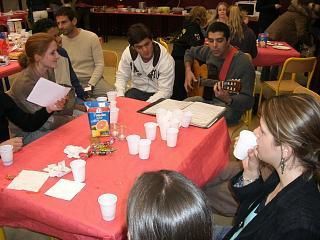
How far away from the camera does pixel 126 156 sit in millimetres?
1835

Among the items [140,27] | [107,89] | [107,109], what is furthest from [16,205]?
[107,89]

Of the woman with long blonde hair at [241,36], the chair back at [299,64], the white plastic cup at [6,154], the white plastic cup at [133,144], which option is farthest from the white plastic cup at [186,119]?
the woman with long blonde hair at [241,36]

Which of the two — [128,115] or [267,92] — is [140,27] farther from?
[267,92]

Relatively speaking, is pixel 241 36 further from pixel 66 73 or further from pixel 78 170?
pixel 78 170

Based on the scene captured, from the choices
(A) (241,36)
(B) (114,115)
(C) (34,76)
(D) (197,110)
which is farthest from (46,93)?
(A) (241,36)

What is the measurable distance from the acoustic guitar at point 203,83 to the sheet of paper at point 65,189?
1517mm

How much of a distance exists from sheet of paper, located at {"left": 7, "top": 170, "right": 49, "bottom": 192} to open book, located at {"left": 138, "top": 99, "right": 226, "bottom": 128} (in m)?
0.95

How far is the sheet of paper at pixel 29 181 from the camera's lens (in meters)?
1.54

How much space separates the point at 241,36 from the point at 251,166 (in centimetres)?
291

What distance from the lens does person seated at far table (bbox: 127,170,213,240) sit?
84cm

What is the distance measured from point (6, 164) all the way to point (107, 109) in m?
0.63

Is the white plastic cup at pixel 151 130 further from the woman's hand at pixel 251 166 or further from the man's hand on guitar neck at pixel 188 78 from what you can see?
the man's hand on guitar neck at pixel 188 78

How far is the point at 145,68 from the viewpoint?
3193 millimetres

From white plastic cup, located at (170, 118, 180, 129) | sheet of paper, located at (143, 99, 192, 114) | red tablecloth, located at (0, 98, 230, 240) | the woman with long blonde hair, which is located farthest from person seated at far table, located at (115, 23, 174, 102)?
the woman with long blonde hair
